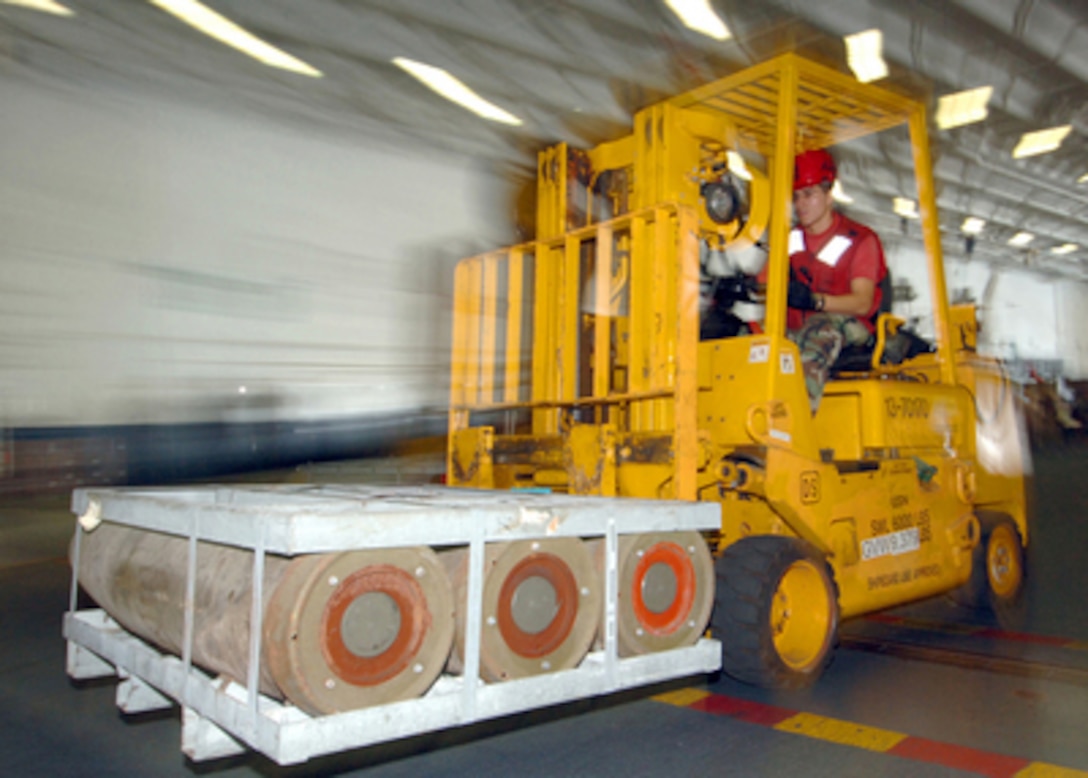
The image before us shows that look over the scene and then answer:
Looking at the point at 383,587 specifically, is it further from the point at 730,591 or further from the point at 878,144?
the point at 878,144

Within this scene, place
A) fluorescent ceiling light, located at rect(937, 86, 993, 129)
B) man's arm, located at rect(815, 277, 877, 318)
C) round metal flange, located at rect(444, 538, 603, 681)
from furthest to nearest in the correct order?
1. fluorescent ceiling light, located at rect(937, 86, 993, 129)
2. man's arm, located at rect(815, 277, 877, 318)
3. round metal flange, located at rect(444, 538, 603, 681)

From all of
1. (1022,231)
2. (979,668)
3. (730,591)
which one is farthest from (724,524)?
(1022,231)

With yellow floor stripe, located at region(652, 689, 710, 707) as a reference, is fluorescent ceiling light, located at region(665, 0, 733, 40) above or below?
above

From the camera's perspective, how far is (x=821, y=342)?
3.84 metres

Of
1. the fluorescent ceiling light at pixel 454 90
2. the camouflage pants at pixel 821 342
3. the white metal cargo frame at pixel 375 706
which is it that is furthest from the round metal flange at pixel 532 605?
the fluorescent ceiling light at pixel 454 90

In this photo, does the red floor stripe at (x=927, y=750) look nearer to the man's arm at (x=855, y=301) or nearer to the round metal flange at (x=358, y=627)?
the round metal flange at (x=358, y=627)

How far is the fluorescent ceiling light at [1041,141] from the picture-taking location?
7184 mm

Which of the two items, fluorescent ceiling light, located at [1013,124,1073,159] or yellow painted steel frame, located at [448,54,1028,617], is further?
fluorescent ceiling light, located at [1013,124,1073,159]

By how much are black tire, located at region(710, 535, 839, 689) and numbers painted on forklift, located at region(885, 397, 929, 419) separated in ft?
3.10

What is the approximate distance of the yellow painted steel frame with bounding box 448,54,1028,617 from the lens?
132 inches

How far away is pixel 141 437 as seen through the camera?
255 inches

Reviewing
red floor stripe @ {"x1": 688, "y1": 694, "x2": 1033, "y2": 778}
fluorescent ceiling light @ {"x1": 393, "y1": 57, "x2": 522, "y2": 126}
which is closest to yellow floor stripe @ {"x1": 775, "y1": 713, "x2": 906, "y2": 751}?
red floor stripe @ {"x1": 688, "y1": 694, "x2": 1033, "y2": 778}

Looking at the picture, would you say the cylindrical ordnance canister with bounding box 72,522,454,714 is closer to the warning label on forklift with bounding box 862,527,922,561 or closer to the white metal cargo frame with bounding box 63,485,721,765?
the white metal cargo frame with bounding box 63,485,721,765

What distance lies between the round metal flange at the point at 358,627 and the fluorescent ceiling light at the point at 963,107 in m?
5.78
